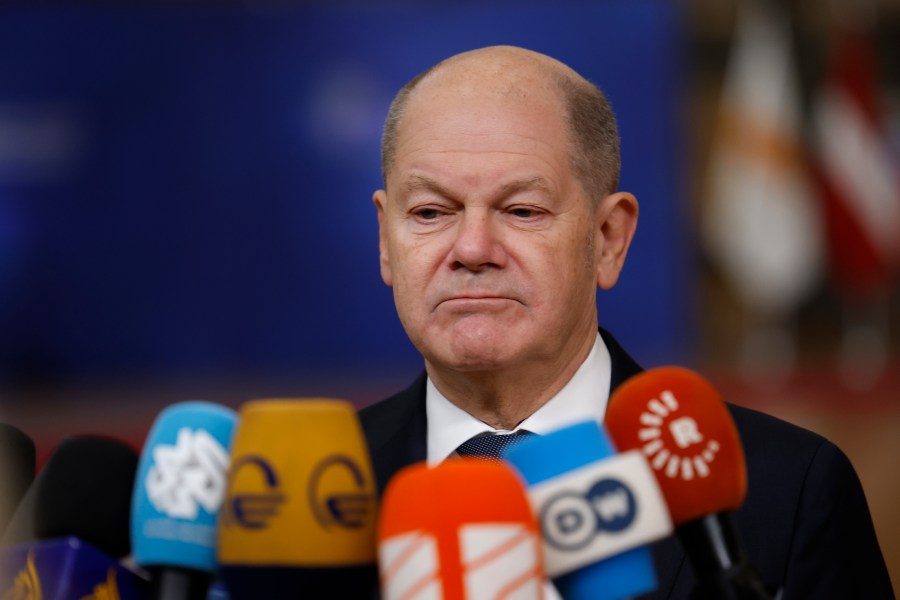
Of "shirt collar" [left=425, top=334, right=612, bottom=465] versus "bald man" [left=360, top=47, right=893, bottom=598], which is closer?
"bald man" [left=360, top=47, right=893, bottom=598]

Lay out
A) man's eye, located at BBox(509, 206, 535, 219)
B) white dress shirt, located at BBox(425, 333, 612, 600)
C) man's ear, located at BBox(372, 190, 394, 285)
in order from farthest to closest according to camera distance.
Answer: man's ear, located at BBox(372, 190, 394, 285), white dress shirt, located at BBox(425, 333, 612, 600), man's eye, located at BBox(509, 206, 535, 219)

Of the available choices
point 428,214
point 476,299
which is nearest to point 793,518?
point 476,299

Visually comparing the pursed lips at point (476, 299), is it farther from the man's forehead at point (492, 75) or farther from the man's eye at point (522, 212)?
the man's forehead at point (492, 75)

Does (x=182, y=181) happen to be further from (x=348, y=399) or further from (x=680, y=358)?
(x=680, y=358)

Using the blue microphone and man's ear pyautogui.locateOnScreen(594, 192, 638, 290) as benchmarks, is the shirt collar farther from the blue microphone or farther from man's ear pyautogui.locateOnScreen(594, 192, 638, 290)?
A: the blue microphone

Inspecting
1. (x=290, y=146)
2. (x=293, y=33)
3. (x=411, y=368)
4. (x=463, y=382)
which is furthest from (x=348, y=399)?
(x=463, y=382)

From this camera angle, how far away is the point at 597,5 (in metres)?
6.36

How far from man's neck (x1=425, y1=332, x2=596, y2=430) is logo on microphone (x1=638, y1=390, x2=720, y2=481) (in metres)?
0.64

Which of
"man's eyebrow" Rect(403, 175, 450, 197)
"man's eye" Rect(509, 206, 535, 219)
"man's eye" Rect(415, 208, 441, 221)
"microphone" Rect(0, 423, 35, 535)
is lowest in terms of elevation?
"microphone" Rect(0, 423, 35, 535)

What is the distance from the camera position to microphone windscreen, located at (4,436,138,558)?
1175mm

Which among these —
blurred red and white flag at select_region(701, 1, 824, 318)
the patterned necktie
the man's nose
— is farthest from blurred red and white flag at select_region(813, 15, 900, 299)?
the man's nose

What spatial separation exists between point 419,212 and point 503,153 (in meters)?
0.15

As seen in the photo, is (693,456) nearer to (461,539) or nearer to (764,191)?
(461,539)

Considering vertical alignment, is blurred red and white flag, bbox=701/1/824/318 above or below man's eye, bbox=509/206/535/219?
above
